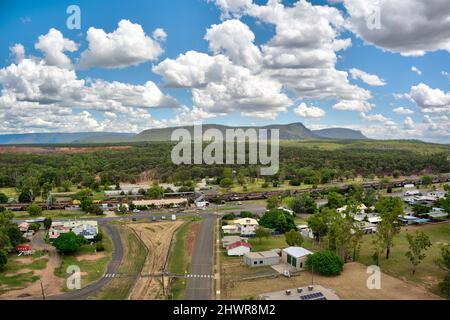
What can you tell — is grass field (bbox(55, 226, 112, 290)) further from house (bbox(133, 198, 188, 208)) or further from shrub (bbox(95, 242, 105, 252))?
house (bbox(133, 198, 188, 208))

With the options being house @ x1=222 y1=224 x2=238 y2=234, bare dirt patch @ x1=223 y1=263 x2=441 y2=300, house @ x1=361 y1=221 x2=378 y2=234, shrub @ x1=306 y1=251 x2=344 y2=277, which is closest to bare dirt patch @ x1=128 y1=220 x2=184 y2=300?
bare dirt patch @ x1=223 y1=263 x2=441 y2=300

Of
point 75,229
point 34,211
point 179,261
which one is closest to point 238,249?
point 179,261

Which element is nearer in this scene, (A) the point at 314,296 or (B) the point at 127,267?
(A) the point at 314,296

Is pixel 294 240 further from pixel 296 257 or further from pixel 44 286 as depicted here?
pixel 44 286

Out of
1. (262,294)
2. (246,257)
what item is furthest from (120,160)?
(262,294)

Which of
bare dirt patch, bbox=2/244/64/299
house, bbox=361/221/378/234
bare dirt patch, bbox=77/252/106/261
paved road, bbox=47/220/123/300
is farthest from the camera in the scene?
house, bbox=361/221/378/234

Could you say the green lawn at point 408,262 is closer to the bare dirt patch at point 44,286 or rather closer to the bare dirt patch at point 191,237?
the bare dirt patch at point 191,237
